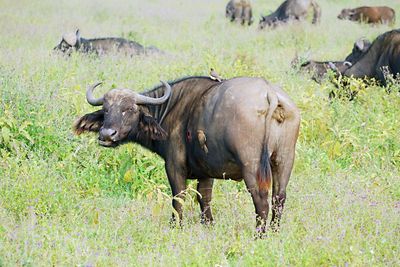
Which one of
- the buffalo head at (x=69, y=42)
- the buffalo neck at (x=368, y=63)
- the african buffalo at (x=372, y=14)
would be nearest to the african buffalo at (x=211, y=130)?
the buffalo neck at (x=368, y=63)

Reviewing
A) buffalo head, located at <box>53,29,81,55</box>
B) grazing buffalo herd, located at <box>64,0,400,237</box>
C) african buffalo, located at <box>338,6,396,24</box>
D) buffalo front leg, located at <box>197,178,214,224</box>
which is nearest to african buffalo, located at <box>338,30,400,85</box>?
buffalo head, located at <box>53,29,81,55</box>

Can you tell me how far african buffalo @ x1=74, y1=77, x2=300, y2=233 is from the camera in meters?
5.16

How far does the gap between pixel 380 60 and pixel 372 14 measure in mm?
14582

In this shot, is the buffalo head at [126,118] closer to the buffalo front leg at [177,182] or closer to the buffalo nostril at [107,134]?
A: the buffalo nostril at [107,134]

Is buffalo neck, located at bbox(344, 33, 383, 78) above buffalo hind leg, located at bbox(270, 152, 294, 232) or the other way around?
the other way around

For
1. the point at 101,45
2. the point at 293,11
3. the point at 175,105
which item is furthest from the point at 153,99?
the point at 293,11

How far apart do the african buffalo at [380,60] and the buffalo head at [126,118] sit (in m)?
5.29

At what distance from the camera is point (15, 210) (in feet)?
19.2

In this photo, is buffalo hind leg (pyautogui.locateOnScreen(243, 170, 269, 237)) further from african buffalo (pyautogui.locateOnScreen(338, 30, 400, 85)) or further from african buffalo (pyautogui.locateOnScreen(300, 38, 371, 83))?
african buffalo (pyautogui.locateOnScreen(300, 38, 371, 83))

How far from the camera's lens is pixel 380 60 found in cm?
Answer: 1095

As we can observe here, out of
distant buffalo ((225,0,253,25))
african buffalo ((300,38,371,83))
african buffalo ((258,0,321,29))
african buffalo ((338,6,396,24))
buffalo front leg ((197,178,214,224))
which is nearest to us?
buffalo front leg ((197,178,214,224))

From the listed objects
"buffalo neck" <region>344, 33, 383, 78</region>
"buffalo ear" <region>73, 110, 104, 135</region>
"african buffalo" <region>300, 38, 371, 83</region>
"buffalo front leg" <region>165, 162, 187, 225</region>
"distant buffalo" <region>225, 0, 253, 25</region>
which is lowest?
"distant buffalo" <region>225, 0, 253, 25</region>

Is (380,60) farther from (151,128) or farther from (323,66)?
(151,128)

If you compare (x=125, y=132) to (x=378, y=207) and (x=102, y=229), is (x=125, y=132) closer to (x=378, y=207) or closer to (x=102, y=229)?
(x=102, y=229)
